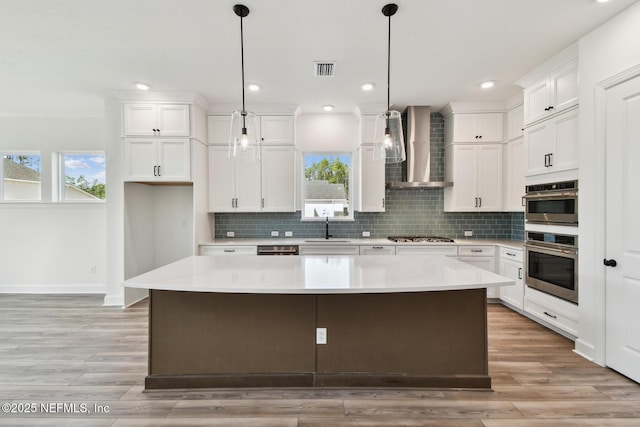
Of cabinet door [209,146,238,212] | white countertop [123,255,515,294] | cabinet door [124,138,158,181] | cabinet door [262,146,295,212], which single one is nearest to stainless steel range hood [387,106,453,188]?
cabinet door [262,146,295,212]

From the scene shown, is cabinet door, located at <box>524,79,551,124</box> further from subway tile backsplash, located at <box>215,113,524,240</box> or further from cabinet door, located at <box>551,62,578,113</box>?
subway tile backsplash, located at <box>215,113,524,240</box>

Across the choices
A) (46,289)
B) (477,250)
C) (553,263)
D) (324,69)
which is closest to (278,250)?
(324,69)

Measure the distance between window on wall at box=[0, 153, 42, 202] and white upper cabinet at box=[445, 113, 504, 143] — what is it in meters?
6.45

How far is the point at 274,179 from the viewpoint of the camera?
433 centimetres

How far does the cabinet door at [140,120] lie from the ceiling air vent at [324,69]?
7.39 feet

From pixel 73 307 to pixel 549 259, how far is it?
5.82 m

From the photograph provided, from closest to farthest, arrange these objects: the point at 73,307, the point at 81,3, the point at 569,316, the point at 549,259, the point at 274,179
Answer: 1. the point at 81,3
2. the point at 569,316
3. the point at 549,259
4. the point at 73,307
5. the point at 274,179

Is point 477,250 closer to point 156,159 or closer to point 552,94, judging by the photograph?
point 552,94

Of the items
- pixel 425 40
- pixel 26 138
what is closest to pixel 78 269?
pixel 26 138

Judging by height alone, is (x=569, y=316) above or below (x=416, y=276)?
below

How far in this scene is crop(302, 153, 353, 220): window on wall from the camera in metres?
4.65

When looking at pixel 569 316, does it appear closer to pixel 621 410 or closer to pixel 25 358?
pixel 621 410

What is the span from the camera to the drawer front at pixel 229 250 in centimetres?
Answer: 404

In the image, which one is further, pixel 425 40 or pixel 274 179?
pixel 274 179
